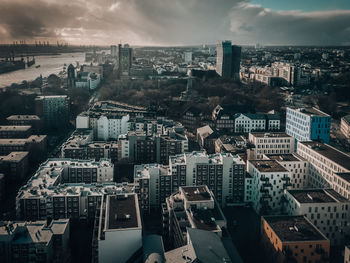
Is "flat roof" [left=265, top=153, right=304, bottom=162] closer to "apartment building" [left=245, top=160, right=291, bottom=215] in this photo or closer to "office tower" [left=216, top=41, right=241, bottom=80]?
"apartment building" [left=245, top=160, right=291, bottom=215]

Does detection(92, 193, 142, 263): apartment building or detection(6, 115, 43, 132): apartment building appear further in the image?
detection(6, 115, 43, 132): apartment building

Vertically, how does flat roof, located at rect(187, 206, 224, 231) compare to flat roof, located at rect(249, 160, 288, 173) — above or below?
below

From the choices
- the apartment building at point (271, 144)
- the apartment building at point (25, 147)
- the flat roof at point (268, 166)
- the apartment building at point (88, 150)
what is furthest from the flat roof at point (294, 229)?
the apartment building at point (25, 147)

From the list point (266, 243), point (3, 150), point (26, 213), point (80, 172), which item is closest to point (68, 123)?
point (3, 150)

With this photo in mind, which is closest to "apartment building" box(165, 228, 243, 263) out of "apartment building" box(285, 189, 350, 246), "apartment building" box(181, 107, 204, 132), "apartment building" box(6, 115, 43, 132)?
"apartment building" box(285, 189, 350, 246)

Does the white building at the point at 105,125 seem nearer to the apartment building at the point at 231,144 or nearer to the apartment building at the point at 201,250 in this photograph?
the apartment building at the point at 231,144

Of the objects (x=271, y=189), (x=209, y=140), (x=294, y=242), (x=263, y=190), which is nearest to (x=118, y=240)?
(x=294, y=242)
